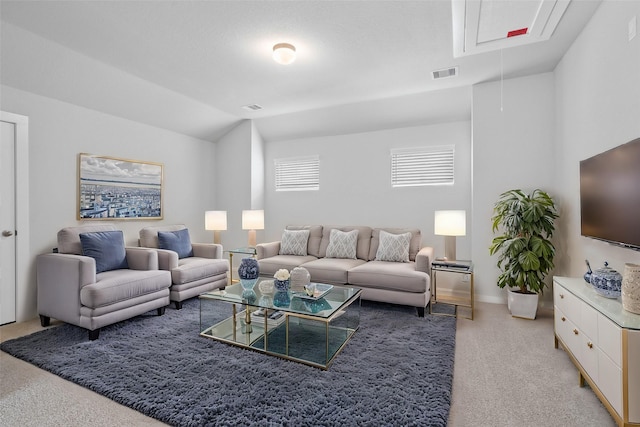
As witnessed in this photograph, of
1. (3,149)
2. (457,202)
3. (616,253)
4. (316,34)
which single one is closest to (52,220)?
(3,149)

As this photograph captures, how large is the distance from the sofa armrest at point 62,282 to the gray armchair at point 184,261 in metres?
0.85

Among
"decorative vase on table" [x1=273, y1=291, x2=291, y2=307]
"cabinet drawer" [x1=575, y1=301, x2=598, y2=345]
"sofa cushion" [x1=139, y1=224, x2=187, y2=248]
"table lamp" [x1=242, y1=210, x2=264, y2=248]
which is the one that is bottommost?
"decorative vase on table" [x1=273, y1=291, x2=291, y2=307]

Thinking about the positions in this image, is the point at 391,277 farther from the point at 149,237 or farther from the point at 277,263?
the point at 149,237

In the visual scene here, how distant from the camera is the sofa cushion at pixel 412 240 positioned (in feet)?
13.4

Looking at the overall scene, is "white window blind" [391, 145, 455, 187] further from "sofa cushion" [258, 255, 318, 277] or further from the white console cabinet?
the white console cabinet

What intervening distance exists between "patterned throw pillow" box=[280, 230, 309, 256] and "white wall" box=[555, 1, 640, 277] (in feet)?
10.1

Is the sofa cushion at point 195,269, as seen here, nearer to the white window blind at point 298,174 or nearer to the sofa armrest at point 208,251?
the sofa armrest at point 208,251

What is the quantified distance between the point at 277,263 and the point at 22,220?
8.75 ft

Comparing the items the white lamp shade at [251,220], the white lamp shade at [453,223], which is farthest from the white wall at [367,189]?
the white lamp shade at [453,223]

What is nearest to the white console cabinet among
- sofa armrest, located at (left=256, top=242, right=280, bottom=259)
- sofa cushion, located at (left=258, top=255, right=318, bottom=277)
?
sofa cushion, located at (left=258, top=255, right=318, bottom=277)

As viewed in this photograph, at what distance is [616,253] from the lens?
229 cm

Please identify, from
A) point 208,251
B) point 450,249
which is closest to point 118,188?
point 208,251

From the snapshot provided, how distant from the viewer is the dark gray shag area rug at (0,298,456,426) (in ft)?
5.70

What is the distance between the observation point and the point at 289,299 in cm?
266
